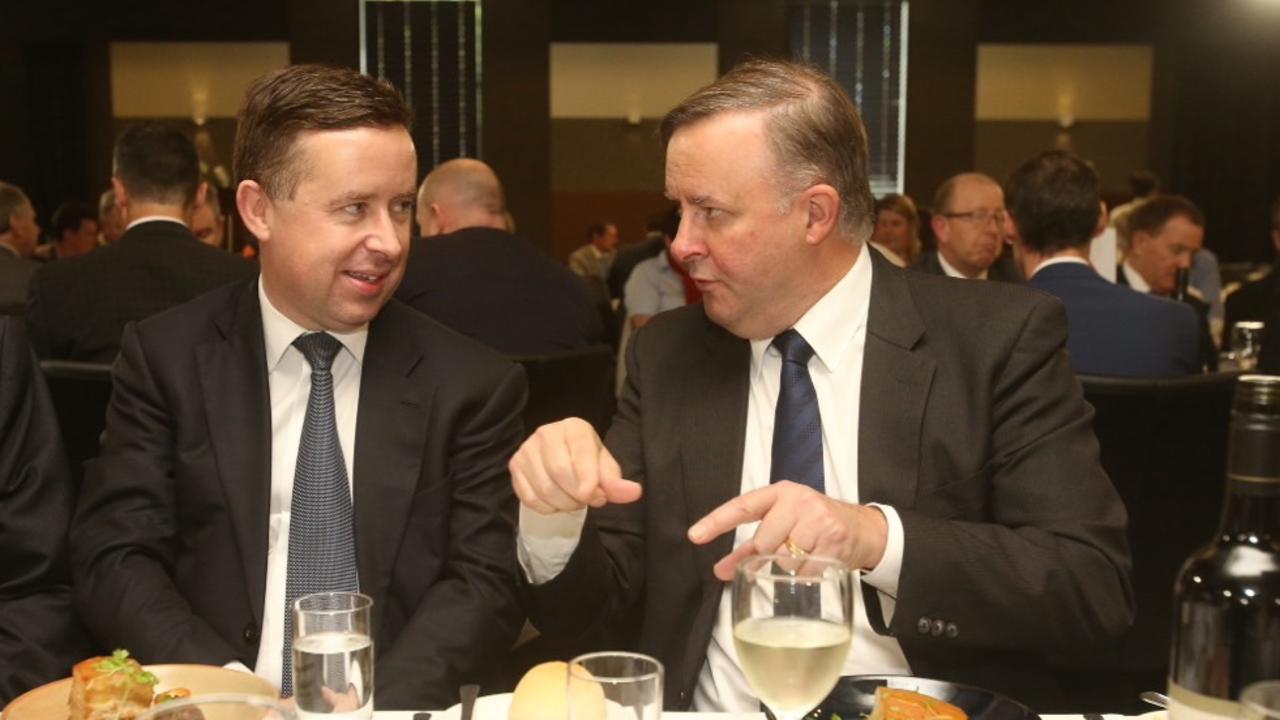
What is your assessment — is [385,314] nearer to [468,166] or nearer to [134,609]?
[134,609]

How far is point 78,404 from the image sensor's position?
2.60m

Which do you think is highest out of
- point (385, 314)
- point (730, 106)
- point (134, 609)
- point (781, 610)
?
point (730, 106)

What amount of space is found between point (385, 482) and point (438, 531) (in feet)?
0.37

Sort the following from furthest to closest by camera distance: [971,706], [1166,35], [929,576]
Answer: [1166,35]
[929,576]
[971,706]

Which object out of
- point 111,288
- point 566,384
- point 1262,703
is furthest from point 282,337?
point 111,288

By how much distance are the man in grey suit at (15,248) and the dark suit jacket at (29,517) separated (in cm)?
358

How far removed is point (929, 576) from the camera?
1568 mm

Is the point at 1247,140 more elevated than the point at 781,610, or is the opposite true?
the point at 1247,140

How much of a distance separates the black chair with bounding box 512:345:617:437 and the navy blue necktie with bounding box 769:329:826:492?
3.75 ft

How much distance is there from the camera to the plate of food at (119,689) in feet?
3.87

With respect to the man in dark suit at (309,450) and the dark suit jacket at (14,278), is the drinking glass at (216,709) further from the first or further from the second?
the dark suit jacket at (14,278)

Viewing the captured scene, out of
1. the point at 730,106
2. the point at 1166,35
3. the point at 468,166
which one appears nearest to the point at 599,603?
the point at 730,106

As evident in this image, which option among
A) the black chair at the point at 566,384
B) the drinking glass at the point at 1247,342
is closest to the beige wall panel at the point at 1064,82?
the drinking glass at the point at 1247,342

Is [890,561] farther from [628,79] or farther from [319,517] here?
[628,79]
